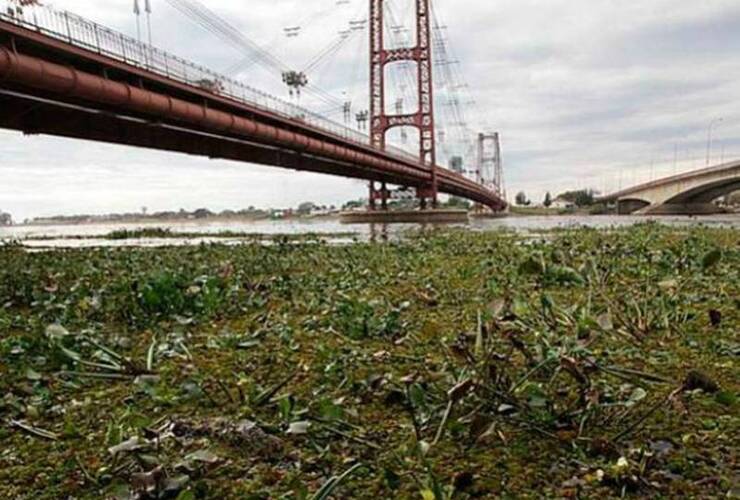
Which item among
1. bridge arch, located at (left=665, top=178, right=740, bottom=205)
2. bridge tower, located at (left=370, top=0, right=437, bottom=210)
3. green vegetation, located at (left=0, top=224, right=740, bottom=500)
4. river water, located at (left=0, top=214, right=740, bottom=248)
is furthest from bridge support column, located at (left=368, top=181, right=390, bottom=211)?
green vegetation, located at (left=0, top=224, right=740, bottom=500)

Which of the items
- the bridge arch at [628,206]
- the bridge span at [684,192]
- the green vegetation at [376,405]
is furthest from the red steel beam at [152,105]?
the bridge arch at [628,206]

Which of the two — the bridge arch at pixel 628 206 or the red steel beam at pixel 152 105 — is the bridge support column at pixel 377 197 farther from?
the bridge arch at pixel 628 206

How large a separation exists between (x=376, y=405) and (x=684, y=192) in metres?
50.4

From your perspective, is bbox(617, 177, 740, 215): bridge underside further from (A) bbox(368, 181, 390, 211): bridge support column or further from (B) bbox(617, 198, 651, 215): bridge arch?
(A) bbox(368, 181, 390, 211): bridge support column

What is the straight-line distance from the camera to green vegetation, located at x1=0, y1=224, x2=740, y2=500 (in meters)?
1.44

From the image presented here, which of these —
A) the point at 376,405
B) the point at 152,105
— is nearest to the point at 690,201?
the point at 152,105

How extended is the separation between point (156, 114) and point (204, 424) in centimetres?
1758

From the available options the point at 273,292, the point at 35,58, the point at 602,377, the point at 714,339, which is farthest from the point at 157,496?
the point at 35,58

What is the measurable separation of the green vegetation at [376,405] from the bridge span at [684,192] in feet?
145

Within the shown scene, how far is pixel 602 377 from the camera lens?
85.7 inches

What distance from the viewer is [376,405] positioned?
2027 mm

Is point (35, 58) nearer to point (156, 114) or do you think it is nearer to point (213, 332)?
point (156, 114)

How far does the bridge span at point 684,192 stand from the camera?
41281 mm

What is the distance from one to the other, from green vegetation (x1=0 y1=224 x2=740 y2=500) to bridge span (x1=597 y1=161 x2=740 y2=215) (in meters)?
44.3
